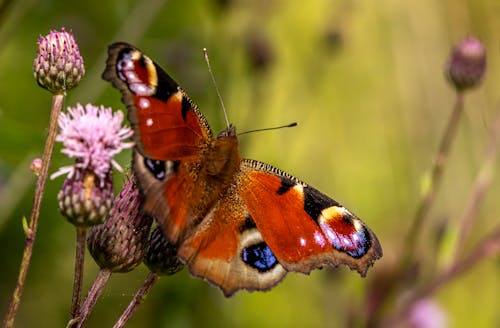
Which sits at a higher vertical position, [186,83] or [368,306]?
[186,83]

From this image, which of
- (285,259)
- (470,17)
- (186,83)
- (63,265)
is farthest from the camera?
(470,17)

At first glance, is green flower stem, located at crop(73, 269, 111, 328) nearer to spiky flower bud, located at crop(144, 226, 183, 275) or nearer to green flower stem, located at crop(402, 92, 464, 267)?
spiky flower bud, located at crop(144, 226, 183, 275)

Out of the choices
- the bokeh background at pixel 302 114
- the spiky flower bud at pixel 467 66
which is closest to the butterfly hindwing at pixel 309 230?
the bokeh background at pixel 302 114

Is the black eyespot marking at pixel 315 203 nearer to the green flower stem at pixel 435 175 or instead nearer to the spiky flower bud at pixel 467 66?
the green flower stem at pixel 435 175

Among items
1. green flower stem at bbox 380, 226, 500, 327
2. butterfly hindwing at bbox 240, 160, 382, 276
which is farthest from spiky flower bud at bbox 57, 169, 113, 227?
green flower stem at bbox 380, 226, 500, 327

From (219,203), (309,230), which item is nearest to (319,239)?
(309,230)

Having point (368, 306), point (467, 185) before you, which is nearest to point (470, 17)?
point (467, 185)

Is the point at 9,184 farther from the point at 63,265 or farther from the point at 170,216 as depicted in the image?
the point at 170,216
